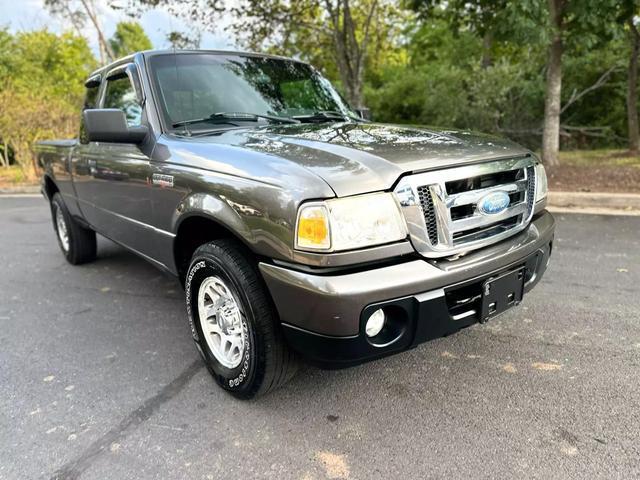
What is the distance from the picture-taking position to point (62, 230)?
5285 mm

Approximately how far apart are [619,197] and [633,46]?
17.1ft

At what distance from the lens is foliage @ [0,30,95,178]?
11.9 m

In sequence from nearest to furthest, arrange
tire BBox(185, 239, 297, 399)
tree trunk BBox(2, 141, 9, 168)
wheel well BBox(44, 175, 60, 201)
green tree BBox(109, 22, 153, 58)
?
tire BBox(185, 239, 297, 399) < wheel well BBox(44, 175, 60, 201) < tree trunk BBox(2, 141, 9, 168) < green tree BBox(109, 22, 153, 58)

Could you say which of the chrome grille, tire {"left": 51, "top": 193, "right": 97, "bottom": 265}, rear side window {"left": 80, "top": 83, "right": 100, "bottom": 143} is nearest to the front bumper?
the chrome grille

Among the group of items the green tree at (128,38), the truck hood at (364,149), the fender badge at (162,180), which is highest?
the green tree at (128,38)

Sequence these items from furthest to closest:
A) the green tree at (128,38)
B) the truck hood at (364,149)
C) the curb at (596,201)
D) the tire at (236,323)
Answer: the green tree at (128,38)
the curb at (596,201)
the tire at (236,323)
the truck hood at (364,149)

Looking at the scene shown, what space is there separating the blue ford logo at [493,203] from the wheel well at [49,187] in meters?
4.60

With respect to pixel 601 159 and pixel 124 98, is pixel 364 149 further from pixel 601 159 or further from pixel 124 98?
pixel 601 159

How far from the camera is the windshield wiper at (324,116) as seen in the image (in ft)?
11.0

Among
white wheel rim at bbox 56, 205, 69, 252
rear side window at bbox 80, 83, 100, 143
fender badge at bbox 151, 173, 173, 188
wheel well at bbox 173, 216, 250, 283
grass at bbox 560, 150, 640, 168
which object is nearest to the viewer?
wheel well at bbox 173, 216, 250, 283

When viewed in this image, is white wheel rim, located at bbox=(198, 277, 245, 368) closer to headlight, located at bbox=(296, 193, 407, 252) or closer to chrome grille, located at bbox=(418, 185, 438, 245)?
headlight, located at bbox=(296, 193, 407, 252)

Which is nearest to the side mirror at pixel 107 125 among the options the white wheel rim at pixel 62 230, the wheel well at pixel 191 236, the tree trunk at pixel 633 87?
the wheel well at pixel 191 236

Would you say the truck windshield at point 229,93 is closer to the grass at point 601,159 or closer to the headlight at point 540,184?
the headlight at point 540,184

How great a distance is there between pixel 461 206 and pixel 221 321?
134 cm
